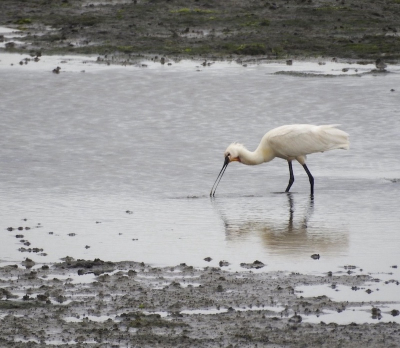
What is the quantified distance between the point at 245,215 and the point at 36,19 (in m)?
18.2

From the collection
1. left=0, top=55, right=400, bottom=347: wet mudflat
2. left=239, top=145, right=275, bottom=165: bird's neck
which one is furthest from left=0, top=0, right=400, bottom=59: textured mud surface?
left=239, top=145, right=275, bottom=165: bird's neck

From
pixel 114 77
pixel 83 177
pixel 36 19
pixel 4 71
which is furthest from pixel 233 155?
pixel 36 19

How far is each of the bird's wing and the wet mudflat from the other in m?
0.42

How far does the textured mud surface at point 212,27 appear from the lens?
24812mm

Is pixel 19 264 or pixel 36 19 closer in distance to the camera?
pixel 19 264

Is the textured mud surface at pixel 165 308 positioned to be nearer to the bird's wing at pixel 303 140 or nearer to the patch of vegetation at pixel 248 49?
the bird's wing at pixel 303 140

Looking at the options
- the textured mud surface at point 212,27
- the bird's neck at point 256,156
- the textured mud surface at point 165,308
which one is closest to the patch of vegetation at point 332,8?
the textured mud surface at point 212,27

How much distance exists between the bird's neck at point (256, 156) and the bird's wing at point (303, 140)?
0.40 feet

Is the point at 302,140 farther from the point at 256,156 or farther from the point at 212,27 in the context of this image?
the point at 212,27

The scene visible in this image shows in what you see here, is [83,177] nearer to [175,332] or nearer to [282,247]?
[282,247]

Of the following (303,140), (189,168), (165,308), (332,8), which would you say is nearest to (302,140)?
(303,140)

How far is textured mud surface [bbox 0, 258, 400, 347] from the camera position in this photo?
23.9 feet

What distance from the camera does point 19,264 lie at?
9414mm

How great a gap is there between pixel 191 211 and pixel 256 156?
98.6 inches
